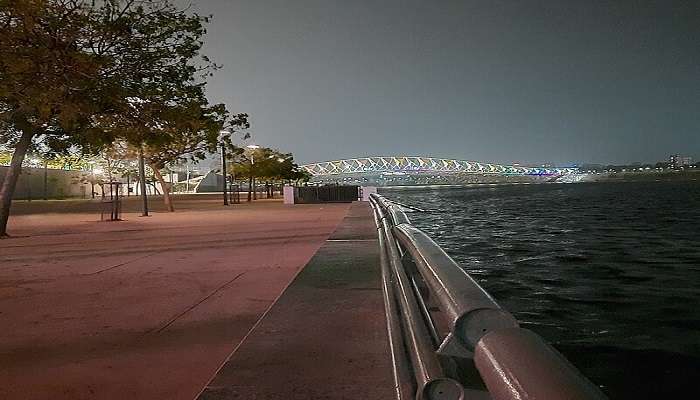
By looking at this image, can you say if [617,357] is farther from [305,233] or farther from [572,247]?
[572,247]

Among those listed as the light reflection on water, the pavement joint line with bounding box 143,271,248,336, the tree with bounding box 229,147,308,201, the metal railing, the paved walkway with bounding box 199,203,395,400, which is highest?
the tree with bounding box 229,147,308,201

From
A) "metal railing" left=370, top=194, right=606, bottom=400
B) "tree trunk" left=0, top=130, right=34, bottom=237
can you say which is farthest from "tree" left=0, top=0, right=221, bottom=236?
"metal railing" left=370, top=194, right=606, bottom=400

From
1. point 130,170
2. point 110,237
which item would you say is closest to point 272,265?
point 110,237

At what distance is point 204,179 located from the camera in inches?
4813

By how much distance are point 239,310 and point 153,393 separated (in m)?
2.65

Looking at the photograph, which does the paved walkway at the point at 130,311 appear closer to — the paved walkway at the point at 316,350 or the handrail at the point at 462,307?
the paved walkway at the point at 316,350

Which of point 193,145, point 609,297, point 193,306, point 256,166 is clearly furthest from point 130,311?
point 256,166

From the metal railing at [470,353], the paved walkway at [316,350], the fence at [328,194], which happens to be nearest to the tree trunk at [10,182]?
the paved walkway at [316,350]

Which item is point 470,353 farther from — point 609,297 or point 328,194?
point 328,194

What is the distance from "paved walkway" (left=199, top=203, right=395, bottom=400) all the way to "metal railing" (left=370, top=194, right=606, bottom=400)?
0.43 m

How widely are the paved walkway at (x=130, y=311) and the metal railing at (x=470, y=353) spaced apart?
186 centimetres

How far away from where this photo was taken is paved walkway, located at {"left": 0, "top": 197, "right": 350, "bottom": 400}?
14.9 ft

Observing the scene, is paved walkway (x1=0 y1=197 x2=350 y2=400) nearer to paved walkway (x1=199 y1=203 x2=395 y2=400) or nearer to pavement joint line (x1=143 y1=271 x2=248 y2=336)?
pavement joint line (x1=143 y1=271 x2=248 y2=336)

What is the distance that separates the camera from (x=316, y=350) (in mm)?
4391
